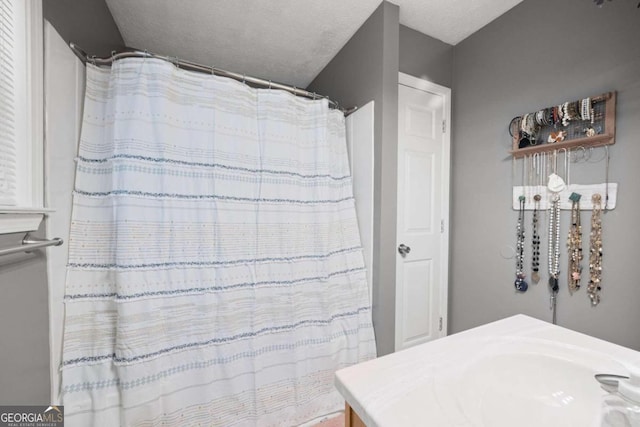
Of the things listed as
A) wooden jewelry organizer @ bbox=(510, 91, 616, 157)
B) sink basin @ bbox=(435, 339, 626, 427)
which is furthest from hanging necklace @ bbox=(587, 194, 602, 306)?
sink basin @ bbox=(435, 339, 626, 427)

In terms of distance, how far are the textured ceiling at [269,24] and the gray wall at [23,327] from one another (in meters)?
1.47

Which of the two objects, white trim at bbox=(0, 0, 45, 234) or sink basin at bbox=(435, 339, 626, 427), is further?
white trim at bbox=(0, 0, 45, 234)

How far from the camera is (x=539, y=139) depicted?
4.79ft

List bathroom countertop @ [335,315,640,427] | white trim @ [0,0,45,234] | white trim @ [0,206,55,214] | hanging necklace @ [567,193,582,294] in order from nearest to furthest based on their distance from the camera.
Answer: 1. bathroom countertop @ [335,315,640,427]
2. white trim @ [0,206,55,214]
3. white trim @ [0,0,45,234]
4. hanging necklace @ [567,193,582,294]

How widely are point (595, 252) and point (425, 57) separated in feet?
5.14

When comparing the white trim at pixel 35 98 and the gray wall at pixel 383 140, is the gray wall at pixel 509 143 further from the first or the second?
the white trim at pixel 35 98

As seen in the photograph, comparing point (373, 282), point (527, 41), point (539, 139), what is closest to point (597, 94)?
point (539, 139)

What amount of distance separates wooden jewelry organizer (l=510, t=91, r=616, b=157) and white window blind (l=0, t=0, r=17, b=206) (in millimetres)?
2266

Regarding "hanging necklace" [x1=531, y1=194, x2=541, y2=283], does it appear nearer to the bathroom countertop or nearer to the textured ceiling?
the bathroom countertop

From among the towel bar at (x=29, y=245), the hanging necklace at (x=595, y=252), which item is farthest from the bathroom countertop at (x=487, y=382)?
the towel bar at (x=29, y=245)

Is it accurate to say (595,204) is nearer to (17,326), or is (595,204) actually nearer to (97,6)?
(17,326)

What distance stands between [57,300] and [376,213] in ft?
5.18

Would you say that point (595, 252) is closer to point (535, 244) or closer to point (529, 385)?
point (535, 244)

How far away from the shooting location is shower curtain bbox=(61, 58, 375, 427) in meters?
1.15
